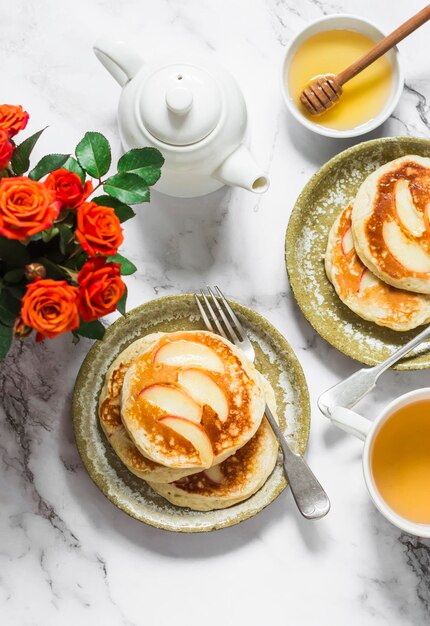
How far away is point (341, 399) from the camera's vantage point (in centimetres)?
155

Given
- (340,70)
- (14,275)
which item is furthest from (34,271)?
(340,70)

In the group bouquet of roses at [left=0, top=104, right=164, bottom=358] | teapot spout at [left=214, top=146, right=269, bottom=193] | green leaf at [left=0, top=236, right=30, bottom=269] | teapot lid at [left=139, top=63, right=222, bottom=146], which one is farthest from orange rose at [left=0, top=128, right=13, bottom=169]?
teapot spout at [left=214, top=146, right=269, bottom=193]

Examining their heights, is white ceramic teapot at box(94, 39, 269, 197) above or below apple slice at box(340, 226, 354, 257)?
above

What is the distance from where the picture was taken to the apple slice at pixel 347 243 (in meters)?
1.56

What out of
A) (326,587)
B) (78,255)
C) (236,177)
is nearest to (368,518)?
(326,587)

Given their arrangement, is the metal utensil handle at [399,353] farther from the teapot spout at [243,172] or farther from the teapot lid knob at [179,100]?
the teapot lid knob at [179,100]

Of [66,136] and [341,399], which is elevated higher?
[66,136]

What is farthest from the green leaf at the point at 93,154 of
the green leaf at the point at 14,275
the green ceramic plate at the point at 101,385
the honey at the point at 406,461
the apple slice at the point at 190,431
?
the honey at the point at 406,461

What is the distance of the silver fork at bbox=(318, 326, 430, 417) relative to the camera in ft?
5.06

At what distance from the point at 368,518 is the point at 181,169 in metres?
0.81

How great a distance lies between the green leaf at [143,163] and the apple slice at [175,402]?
15.6 inches

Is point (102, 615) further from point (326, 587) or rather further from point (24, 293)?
point (24, 293)

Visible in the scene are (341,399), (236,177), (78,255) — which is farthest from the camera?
(341,399)

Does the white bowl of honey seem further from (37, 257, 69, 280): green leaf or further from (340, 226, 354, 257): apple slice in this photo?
(37, 257, 69, 280): green leaf
